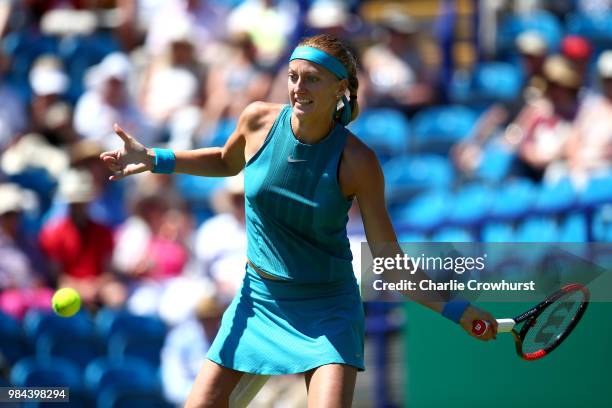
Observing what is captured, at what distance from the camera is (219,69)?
9.03m

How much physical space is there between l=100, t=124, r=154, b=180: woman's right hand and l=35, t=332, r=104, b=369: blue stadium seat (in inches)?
120

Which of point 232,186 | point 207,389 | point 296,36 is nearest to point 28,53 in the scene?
point 296,36

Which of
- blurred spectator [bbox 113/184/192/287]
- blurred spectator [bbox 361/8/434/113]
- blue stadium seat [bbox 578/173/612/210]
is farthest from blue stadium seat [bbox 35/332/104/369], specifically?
blue stadium seat [bbox 578/173/612/210]

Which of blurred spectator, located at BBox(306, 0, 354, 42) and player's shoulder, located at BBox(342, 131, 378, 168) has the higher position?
blurred spectator, located at BBox(306, 0, 354, 42)

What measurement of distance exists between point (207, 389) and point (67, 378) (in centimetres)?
304

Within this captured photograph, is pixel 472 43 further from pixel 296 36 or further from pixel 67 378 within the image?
pixel 67 378

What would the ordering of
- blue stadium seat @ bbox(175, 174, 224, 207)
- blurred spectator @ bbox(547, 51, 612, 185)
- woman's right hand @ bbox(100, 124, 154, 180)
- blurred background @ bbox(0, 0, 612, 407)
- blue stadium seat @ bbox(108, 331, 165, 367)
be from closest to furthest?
1. woman's right hand @ bbox(100, 124, 154, 180)
2. blurred background @ bbox(0, 0, 612, 407)
3. blue stadium seat @ bbox(108, 331, 165, 367)
4. blurred spectator @ bbox(547, 51, 612, 185)
5. blue stadium seat @ bbox(175, 174, 224, 207)

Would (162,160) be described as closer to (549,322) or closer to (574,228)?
(549,322)

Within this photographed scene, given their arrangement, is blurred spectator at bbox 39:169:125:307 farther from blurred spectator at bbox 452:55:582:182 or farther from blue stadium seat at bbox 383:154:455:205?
blurred spectator at bbox 452:55:582:182

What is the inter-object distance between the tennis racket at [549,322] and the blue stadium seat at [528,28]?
4.36 metres

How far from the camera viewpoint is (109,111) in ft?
29.5

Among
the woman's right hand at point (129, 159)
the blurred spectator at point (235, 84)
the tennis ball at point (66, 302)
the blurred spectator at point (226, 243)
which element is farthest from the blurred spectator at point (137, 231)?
the woman's right hand at point (129, 159)

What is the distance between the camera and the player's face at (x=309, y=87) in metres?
4.10

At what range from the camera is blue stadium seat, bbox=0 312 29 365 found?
7.25m
